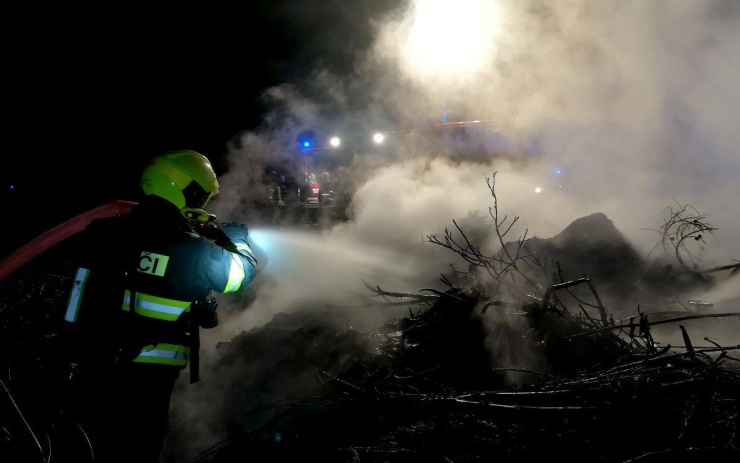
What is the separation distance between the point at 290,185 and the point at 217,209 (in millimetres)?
3194

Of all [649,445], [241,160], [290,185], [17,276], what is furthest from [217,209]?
[649,445]

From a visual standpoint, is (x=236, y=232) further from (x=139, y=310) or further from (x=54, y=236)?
(x=54, y=236)

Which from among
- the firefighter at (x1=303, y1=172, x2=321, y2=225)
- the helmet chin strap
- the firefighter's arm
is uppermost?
the firefighter at (x1=303, y1=172, x2=321, y2=225)

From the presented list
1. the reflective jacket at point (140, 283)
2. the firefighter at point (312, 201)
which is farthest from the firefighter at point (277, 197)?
the reflective jacket at point (140, 283)

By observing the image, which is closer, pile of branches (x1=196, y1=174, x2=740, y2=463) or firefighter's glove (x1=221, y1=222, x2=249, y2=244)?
pile of branches (x1=196, y1=174, x2=740, y2=463)

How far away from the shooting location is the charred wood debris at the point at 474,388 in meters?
1.70

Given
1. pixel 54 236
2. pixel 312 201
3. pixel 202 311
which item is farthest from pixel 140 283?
pixel 312 201

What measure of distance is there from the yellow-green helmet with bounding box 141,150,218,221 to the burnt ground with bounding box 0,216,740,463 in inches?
20.4

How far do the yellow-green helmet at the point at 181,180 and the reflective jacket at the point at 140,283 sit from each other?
80 millimetres

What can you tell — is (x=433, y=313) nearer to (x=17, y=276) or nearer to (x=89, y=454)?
(x=89, y=454)

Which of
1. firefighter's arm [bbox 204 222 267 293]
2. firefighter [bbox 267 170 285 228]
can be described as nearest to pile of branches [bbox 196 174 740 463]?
firefighter's arm [bbox 204 222 267 293]

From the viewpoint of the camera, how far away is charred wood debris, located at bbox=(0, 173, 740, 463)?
1700 millimetres

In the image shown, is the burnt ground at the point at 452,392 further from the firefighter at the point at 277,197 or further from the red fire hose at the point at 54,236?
the firefighter at the point at 277,197

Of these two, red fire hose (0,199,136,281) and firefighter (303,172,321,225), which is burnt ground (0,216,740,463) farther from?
firefighter (303,172,321,225)
